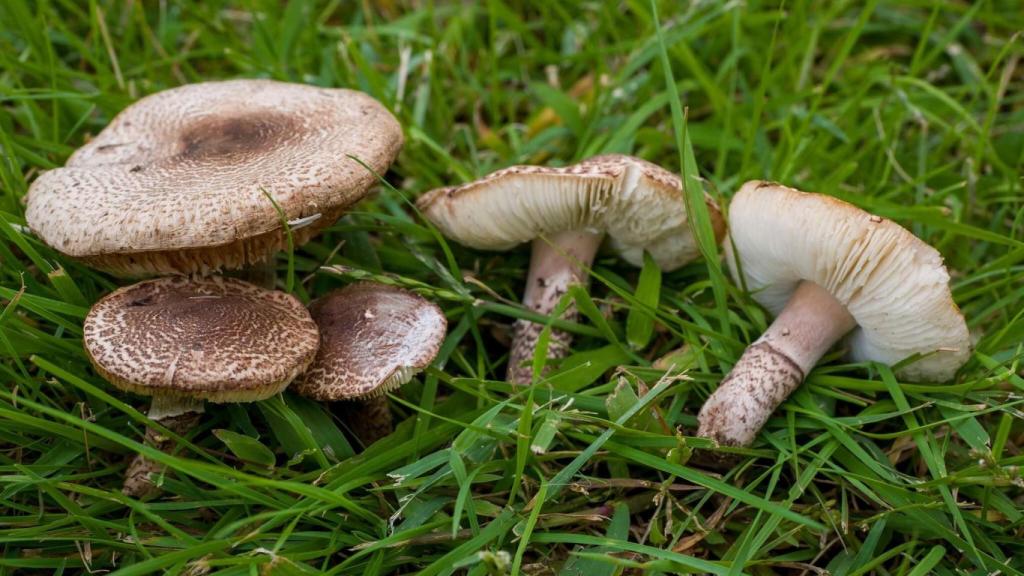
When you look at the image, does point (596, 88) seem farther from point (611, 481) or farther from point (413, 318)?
point (611, 481)

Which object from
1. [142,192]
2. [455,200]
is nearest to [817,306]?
[455,200]

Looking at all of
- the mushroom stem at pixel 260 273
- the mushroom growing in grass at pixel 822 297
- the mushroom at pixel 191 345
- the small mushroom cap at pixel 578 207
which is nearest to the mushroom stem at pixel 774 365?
the mushroom growing in grass at pixel 822 297

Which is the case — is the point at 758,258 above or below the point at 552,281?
above

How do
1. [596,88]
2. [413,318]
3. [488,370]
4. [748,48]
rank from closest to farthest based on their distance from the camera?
1. [413,318]
2. [488,370]
3. [596,88]
4. [748,48]

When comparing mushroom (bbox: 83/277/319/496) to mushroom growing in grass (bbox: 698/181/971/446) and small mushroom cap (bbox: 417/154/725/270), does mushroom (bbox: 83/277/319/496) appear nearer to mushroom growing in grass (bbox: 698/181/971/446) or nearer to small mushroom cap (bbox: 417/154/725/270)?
small mushroom cap (bbox: 417/154/725/270)

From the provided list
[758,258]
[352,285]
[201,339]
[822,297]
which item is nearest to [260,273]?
[352,285]

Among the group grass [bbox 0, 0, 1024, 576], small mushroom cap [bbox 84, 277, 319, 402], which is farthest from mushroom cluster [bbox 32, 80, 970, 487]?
grass [bbox 0, 0, 1024, 576]

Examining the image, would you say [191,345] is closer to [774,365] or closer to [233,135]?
[233,135]

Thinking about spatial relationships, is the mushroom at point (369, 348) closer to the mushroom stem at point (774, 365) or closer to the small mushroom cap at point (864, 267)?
the mushroom stem at point (774, 365)
